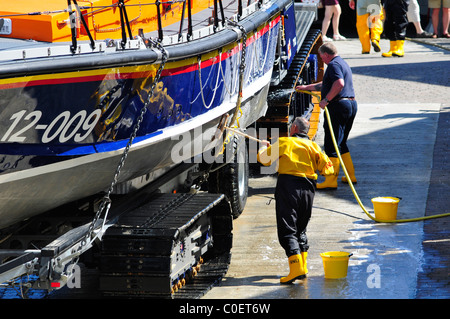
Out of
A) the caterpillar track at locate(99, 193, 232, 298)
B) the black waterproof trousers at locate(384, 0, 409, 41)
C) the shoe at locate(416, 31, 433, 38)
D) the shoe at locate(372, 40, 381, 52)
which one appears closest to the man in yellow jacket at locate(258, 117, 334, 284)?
the caterpillar track at locate(99, 193, 232, 298)

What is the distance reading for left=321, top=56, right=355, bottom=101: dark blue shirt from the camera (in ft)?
34.3

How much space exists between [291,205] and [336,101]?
330 cm

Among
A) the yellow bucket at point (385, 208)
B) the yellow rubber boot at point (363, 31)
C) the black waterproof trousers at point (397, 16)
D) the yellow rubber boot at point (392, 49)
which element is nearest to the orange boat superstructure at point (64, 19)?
the yellow bucket at point (385, 208)

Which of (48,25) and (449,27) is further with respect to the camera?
(449,27)

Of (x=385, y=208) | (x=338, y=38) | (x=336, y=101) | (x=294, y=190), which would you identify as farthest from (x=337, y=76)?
(x=338, y=38)

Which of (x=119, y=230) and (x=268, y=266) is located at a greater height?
(x=119, y=230)

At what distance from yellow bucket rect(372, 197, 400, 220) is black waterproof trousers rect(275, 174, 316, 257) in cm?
173

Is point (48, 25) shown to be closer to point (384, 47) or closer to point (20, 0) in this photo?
point (20, 0)

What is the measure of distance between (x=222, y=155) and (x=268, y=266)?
1.46m

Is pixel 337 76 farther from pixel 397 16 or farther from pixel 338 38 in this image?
pixel 338 38

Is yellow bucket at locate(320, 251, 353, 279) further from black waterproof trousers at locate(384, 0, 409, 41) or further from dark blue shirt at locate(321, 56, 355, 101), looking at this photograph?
black waterproof trousers at locate(384, 0, 409, 41)

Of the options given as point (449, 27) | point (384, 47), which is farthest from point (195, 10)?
point (449, 27)

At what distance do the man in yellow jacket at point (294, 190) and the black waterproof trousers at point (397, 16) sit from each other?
12744 mm
